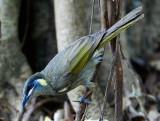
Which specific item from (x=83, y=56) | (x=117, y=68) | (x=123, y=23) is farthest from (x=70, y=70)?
(x=123, y=23)

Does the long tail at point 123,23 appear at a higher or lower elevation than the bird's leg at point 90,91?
higher

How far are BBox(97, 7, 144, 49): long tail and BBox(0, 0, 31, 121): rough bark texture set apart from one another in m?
2.13

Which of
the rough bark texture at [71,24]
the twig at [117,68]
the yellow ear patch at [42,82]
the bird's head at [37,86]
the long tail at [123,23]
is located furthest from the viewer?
the rough bark texture at [71,24]

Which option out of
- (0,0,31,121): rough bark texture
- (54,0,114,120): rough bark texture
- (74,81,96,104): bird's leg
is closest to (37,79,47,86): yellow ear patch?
(74,81,96,104): bird's leg

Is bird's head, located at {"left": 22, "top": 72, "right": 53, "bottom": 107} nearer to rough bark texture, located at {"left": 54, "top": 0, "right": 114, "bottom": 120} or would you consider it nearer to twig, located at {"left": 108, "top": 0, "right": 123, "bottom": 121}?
rough bark texture, located at {"left": 54, "top": 0, "right": 114, "bottom": 120}

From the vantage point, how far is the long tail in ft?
7.84

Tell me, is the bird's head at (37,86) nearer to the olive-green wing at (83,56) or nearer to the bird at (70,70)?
the bird at (70,70)

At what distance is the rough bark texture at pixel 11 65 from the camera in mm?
4234

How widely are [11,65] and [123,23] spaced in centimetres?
250

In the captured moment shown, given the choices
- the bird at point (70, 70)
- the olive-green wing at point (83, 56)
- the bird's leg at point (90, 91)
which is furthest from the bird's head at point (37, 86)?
the bird's leg at point (90, 91)

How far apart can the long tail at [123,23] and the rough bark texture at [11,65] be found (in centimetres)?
213

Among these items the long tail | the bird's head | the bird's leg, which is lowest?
the bird's leg

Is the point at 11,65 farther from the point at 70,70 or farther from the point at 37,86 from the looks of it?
the point at 70,70

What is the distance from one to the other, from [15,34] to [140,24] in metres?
3.30
